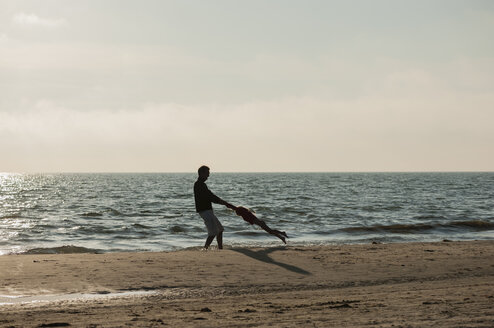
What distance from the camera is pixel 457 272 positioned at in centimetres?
1033

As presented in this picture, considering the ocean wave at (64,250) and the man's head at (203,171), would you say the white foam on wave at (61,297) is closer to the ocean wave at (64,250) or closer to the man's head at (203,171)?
the man's head at (203,171)

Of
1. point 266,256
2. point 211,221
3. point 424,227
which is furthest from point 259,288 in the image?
point 424,227

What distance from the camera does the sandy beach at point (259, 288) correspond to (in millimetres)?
6332

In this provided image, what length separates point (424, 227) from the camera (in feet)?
72.6

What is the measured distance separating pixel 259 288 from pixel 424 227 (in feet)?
49.2

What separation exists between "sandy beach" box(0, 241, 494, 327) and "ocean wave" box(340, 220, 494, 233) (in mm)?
7726

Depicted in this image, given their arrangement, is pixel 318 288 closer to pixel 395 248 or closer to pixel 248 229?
pixel 395 248

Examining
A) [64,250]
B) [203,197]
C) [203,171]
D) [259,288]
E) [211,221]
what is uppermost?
[203,171]

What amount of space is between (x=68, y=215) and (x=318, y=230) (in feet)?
42.8

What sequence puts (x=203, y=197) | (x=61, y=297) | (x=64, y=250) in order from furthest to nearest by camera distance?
(x=64, y=250)
(x=203, y=197)
(x=61, y=297)

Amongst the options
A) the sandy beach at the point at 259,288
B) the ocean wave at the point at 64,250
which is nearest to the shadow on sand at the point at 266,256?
the sandy beach at the point at 259,288

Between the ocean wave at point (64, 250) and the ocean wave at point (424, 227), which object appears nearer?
the ocean wave at point (64, 250)

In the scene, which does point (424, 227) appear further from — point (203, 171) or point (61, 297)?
point (61, 297)

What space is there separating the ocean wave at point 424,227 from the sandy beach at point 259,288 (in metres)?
7.73
